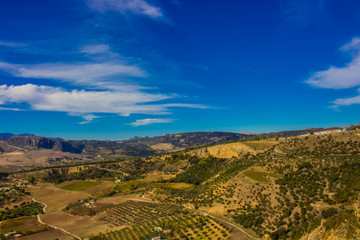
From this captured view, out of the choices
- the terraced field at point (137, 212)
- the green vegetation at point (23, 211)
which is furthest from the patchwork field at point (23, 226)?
the terraced field at point (137, 212)

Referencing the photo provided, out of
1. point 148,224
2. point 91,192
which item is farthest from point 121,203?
point 91,192

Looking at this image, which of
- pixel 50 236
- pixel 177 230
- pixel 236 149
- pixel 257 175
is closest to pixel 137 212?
pixel 177 230

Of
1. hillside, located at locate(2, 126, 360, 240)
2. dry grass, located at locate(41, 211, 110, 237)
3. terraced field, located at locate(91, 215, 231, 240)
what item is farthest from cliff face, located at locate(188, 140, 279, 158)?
dry grass, located at locate(41, 211, 110, 237)

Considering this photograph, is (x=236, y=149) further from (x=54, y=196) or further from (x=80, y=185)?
(x=54, y=196)

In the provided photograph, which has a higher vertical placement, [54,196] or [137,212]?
[137,212]

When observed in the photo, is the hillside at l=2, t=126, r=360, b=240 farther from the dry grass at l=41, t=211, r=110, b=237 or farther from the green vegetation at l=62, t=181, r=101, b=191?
the green vegetation at l=62, t=181, r=101, b=191

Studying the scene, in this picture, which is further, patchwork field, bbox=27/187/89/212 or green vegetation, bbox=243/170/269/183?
patchwork field, bbox=27/187/89/212

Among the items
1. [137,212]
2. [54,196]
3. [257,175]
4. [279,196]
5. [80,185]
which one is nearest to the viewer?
[279,196]

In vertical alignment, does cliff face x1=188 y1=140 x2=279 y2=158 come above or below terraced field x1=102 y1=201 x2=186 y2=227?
above
